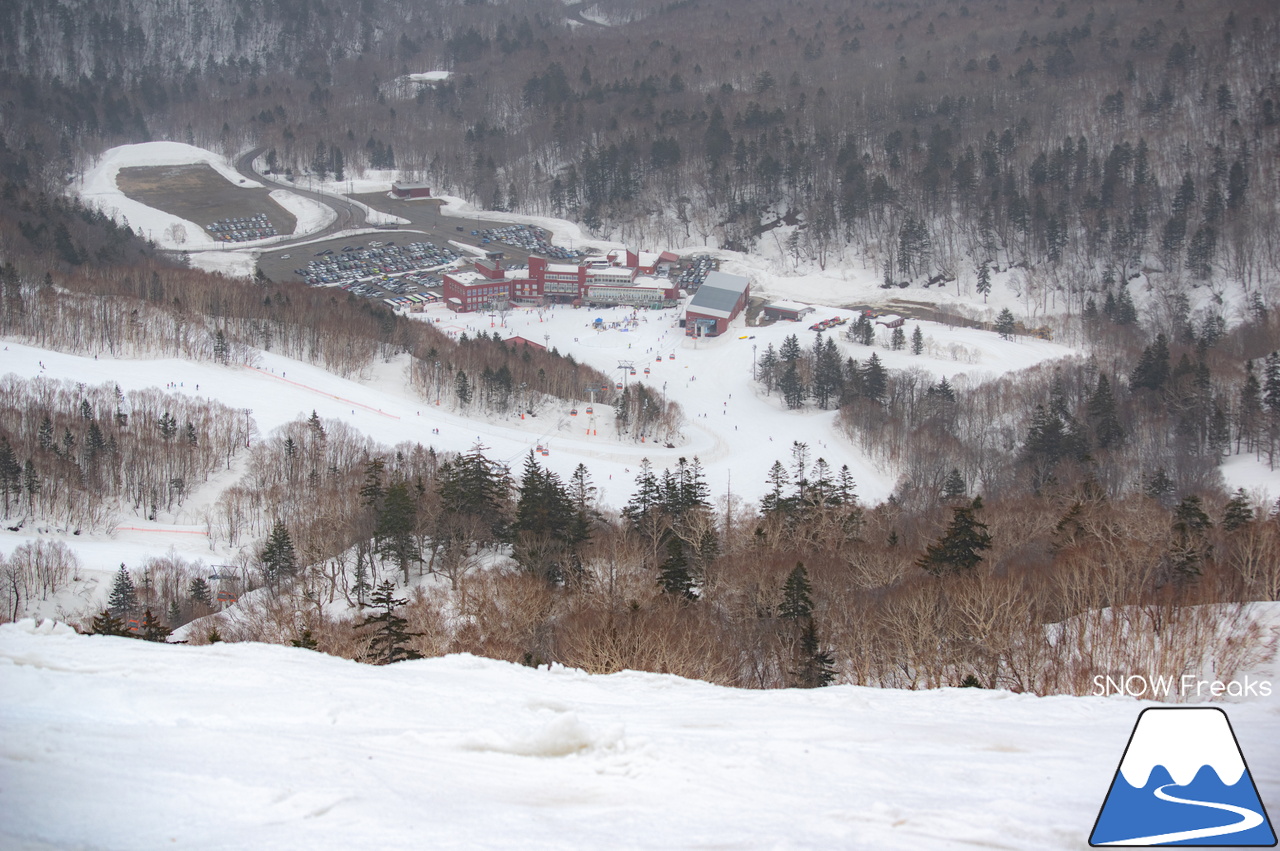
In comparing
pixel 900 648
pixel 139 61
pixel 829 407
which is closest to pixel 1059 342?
pixel 829 407

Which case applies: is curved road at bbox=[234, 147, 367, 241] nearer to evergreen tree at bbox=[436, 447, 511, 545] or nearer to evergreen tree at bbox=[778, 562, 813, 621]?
evergreen tree at bbox=[436, 447, 511, 545]

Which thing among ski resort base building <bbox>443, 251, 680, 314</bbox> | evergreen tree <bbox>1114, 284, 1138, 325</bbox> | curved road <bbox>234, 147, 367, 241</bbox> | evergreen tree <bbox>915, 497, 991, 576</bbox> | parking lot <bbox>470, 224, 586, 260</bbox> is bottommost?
evergreen tree <bbox>915, 497, 991, 576</bbox>

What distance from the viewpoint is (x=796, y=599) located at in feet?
61.8

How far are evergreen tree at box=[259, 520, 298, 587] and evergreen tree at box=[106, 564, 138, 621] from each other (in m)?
3.37

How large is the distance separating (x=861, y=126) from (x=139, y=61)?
104283 millimetres

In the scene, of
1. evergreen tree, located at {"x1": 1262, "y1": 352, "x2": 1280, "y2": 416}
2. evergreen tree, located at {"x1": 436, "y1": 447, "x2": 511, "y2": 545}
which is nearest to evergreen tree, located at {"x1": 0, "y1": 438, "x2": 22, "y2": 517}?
evergreen tree, located at {"x1": 436, "y1": 447, "x2": 511, "y2": 545}

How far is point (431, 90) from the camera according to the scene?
119688 mm

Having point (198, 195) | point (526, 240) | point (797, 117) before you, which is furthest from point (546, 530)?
point (198, 195)

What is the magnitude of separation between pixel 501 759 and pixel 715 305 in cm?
5906

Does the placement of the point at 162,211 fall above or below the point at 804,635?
above

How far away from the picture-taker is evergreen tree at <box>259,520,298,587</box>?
28188 millimetres

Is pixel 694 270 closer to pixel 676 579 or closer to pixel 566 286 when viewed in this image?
pixel 566 286

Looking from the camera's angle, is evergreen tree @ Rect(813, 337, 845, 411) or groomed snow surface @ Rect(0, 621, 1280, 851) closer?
groomed snow surface @ Rect(0, 621, 1280, 851)

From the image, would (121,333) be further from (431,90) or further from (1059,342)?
(431,90)
